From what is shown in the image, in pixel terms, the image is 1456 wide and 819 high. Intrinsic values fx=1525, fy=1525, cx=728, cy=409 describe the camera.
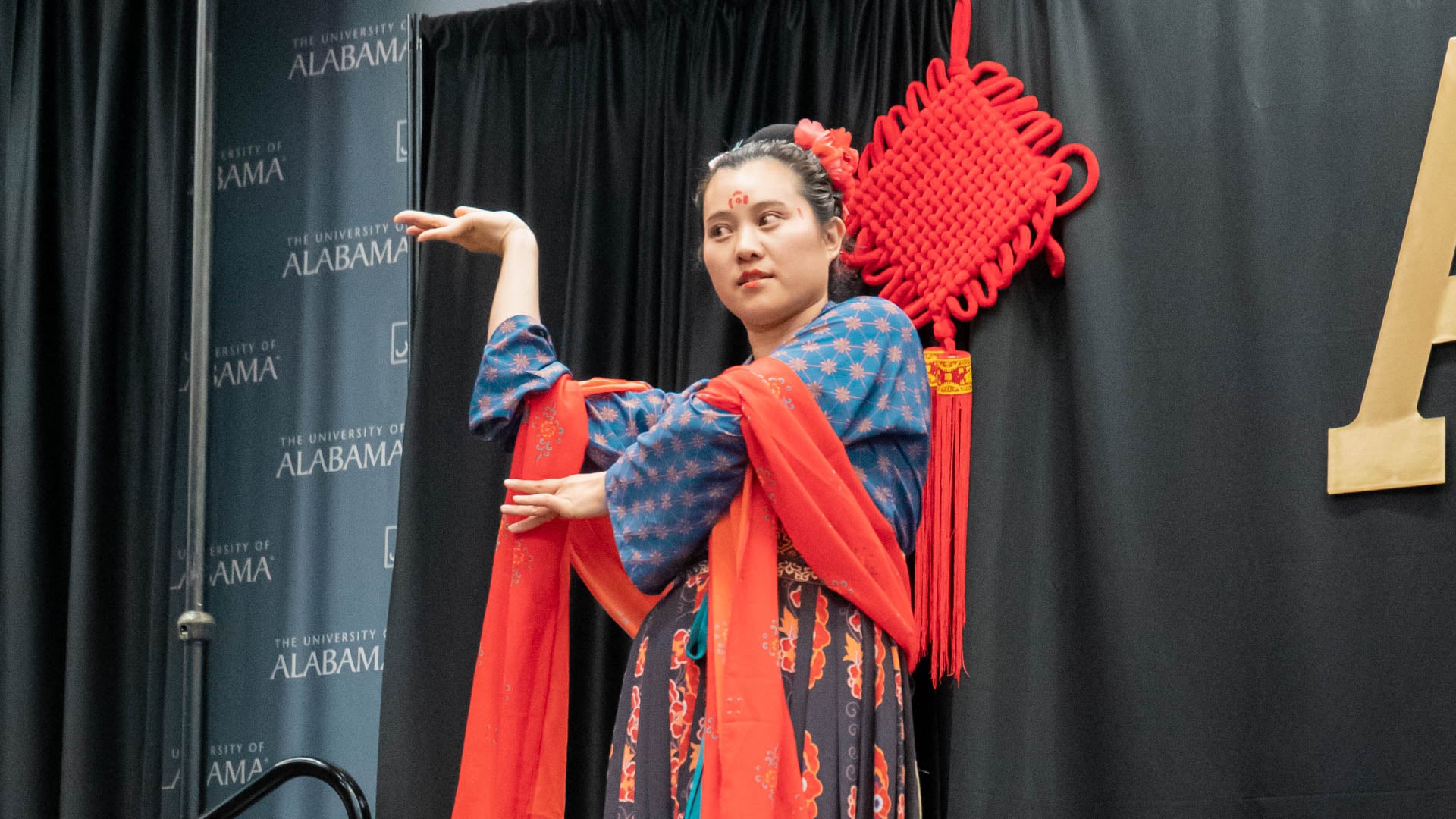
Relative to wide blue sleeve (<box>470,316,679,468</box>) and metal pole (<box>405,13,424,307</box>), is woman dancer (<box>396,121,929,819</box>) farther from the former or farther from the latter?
metal pole (<box>405,13,424,307</box>)

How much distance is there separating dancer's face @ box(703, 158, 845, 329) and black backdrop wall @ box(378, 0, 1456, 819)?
523 millimetres

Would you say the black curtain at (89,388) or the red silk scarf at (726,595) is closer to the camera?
the red silk scarf at (726,595)

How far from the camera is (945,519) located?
238 cm

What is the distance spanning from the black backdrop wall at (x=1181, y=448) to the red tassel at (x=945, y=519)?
0.03m

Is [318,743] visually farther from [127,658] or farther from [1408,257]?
Answer: [1408,257]

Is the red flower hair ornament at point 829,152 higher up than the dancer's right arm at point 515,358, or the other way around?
the red flower hair ornament at point 829,152

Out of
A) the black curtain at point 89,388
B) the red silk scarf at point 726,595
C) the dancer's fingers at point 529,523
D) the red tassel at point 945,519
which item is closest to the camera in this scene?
the red silk scarf at point 726,595

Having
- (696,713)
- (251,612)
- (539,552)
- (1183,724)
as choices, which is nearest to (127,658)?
(251,612)

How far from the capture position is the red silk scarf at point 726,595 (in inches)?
68.1

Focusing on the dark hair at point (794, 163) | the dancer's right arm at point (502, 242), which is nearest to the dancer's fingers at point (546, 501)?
the dancer's right arm at point (502, 242)

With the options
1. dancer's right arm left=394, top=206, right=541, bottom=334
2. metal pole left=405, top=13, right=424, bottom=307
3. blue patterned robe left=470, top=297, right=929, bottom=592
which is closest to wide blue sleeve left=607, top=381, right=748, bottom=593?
blue patterned robe left=470, top=297, right=929, bottom=592

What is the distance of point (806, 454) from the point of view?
1.80 meters

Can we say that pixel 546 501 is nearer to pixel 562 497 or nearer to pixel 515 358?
pixel 562 497

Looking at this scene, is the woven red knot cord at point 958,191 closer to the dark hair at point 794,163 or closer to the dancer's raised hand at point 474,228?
the dark hair at point 794,163
